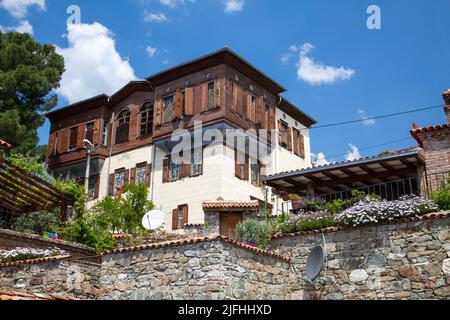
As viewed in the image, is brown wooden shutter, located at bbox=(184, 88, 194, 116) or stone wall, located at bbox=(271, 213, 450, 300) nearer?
stone wall, located at bbox=(271, 213, 450, 300)

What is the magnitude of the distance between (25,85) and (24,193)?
1506 centimetres

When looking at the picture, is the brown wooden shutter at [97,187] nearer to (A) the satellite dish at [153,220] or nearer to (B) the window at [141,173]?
(B) the window at [141,173]

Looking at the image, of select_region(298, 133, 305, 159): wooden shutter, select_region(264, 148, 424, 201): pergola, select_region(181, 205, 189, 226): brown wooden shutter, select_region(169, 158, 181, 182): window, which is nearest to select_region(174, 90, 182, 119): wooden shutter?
select_region(169, 158, 181, 182): window

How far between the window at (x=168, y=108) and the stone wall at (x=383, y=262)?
15312 millimetres

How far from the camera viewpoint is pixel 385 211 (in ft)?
39.0

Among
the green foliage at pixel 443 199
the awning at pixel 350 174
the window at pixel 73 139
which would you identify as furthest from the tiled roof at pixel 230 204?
the window at pixel 73 139

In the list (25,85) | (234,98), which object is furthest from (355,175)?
(25,85)

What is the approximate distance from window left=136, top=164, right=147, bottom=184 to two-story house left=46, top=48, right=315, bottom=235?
0.18 feet

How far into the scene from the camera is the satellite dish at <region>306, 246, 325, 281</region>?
38.9ft

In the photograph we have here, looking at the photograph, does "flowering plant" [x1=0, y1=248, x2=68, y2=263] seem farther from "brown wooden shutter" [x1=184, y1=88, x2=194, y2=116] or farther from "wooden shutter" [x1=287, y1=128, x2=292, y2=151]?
"wooden shutter" [x1=287, y1=128, x2=292, y2=151]

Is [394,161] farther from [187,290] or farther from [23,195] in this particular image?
[23,195]

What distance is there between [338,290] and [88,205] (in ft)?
65.8

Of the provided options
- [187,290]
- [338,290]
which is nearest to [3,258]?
[187,290]

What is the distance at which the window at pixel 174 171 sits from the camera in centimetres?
2614
